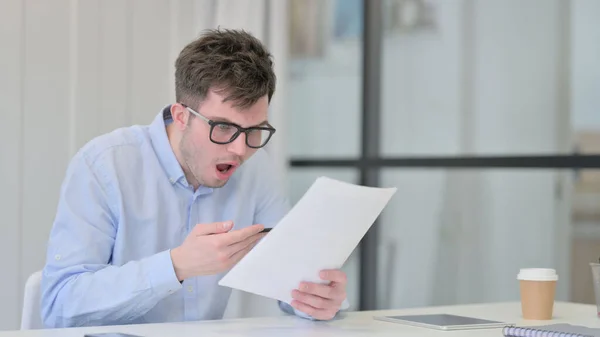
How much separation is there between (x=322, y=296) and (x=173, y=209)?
47cm

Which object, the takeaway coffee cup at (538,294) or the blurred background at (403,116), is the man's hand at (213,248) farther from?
the blurred background at (403,116)

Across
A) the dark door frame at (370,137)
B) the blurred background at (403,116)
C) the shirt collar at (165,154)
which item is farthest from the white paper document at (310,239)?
the dark door frame at (370,137)

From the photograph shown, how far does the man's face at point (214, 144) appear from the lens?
2.02 m

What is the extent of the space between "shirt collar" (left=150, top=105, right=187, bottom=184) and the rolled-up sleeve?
0.17 m

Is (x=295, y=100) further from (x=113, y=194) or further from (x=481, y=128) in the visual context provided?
(x=113, y=194)

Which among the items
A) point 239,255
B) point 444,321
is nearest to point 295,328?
point 239,255

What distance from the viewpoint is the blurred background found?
3.33 metres

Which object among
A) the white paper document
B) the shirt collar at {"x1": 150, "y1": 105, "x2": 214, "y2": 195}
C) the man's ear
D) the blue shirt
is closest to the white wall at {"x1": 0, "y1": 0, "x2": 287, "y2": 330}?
the blue shirt

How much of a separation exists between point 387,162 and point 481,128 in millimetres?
519

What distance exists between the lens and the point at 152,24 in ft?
12.3

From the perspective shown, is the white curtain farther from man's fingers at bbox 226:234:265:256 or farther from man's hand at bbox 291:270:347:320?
man's fingers at bbox 226:234:265:256

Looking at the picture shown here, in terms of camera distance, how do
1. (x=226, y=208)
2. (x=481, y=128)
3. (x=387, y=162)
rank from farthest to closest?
(x=387, y=162), (x=481, y=128), (x=226, y=208)

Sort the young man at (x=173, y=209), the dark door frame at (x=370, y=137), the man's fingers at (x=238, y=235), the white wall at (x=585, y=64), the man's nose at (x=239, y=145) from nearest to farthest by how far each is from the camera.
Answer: the man's fingers at (x=238, y=235) < the young man at (x=173, y=209) < the man's nose at (x=239, y=145) < the white wall at (x=585, y=64) < the dark door frame at (x=370, y=137)

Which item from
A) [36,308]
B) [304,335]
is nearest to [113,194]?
[36,308]
